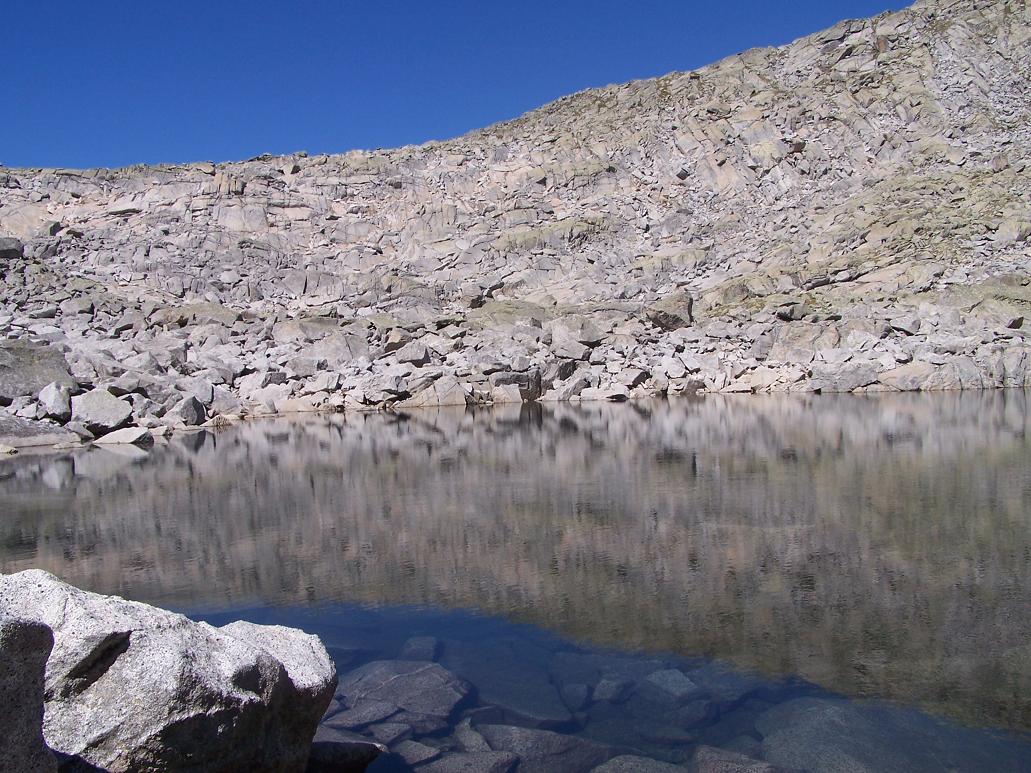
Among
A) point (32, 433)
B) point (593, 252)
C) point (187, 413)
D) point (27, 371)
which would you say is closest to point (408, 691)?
point (32, 433)

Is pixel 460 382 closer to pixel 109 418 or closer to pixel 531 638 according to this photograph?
pixel 109 418

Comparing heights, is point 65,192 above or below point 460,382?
above

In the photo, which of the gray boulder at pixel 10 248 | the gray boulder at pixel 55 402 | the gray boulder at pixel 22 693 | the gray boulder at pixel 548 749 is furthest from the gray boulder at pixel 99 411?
the gray boulder at pixel 10 248

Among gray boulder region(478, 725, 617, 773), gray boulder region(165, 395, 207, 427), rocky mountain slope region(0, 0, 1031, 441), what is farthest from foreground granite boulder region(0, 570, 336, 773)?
gray boulder region(165, 395, 207, 427)

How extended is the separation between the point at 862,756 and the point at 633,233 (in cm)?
4501

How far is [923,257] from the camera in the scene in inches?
1437

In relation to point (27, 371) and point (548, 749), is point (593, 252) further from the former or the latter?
point (548, 749)

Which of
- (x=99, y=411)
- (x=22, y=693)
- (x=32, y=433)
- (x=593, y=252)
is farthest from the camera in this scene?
(x=593, y=252)

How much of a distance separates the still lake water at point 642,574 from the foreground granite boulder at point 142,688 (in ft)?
4.13

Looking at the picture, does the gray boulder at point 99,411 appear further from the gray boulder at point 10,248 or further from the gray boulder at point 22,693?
the gray boulder at point 10,248

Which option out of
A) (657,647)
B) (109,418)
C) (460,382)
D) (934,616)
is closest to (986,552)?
(934,616)

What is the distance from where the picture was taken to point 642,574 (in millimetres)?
7531

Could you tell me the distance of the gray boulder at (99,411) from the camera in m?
23.4

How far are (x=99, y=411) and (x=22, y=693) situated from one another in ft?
76.5
